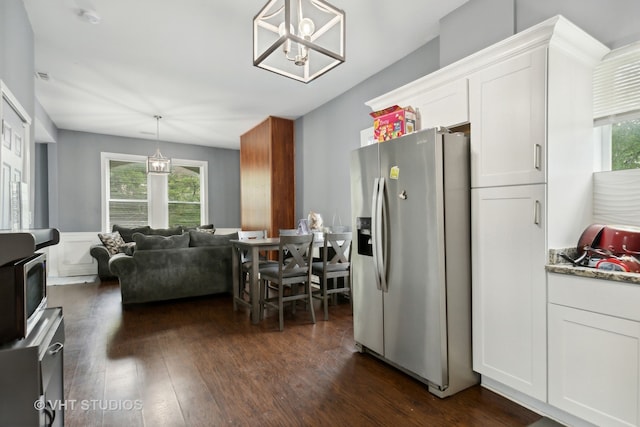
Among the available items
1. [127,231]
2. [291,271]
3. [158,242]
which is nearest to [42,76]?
[158,242]

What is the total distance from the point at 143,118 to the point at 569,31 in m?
6.00

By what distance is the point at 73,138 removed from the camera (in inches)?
260

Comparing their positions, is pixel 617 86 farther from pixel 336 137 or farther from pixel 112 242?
pixel 112 242

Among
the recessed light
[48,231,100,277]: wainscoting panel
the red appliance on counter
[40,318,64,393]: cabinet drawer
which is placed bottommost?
[48,231,100,277]: wainscoting panel

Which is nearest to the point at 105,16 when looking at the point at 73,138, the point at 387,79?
the point at 387,79

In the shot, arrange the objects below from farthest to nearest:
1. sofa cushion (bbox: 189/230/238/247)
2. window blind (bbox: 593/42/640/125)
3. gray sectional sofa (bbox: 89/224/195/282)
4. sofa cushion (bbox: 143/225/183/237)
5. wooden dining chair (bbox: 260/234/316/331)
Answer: sofa cushion (bbox: 143/225/183/237)
gray sectional sofa (bbox: 89/224/195/282)
sofa cushion (bbox: 189/230/238/247)
wooden dining chair (bbox: 260/234/316/331)
window blind (bbox: 593/42/640/125)

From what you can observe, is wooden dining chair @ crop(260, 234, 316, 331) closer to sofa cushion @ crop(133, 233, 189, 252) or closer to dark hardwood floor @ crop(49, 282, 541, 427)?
dark hardwood floor @ crop(49, 282, 541, 427)

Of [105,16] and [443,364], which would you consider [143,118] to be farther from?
[443,364]

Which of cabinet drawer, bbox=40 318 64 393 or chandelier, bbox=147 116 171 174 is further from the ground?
chandelier, bbox=147 116 171 174

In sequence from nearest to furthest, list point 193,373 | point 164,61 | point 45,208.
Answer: point 193,373, point 164,61, point 45,208

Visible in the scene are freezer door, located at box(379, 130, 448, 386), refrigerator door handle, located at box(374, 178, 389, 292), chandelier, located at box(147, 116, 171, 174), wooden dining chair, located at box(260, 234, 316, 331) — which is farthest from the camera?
chandelier, located at box(147, 116, 171, 174)

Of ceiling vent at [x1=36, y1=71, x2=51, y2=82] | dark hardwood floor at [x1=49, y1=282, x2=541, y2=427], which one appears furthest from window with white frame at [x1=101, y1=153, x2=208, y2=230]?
dark hardwood floor at [x1=49, y1=282, x2=541, y2=427]

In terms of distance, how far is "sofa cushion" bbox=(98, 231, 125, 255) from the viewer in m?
6.05

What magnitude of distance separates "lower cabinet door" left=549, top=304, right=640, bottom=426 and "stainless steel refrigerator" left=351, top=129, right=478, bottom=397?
1.73 ft
